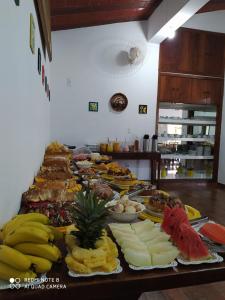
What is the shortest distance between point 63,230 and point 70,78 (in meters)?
4.30

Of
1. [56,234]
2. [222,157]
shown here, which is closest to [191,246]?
[56,234]

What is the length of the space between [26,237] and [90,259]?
234mm

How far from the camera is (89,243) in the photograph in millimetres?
928

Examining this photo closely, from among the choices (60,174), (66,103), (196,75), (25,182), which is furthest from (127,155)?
(25,182)

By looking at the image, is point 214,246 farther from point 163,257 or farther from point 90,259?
point 90,259

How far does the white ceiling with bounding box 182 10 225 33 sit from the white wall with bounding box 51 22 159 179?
1.08 m

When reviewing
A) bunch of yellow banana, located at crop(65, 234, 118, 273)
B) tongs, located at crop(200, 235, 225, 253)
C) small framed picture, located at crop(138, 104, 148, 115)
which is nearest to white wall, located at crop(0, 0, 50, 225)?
bunch of yellow banana, located at crop(65, 234, 118, 273)

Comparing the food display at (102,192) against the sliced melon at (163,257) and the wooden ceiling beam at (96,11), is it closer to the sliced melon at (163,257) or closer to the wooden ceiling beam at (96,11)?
the sliced melon at (163,257)

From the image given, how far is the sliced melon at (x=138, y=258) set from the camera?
2.99 ft

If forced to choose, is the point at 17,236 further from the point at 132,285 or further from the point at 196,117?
the point at 196,117

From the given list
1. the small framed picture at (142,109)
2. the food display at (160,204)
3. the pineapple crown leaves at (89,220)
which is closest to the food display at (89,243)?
the pineapple crown leaves at (89,220)

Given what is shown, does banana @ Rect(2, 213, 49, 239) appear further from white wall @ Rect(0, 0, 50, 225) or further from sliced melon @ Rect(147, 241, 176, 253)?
sliced melon @ Rect(147, 241, 176, 253)

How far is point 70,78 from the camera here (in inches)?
197

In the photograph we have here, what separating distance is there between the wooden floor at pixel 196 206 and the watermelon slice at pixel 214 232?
1.06 meters
